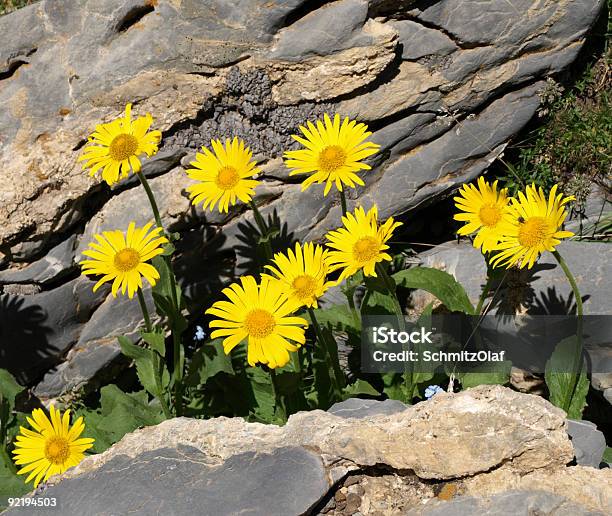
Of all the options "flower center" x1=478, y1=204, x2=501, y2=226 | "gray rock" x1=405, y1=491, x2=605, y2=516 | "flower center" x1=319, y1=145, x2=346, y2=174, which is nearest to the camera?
"gray rock" x1=405, y1=491, x2=605, y2=516

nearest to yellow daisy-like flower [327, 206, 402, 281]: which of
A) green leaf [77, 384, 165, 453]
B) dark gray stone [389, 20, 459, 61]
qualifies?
dark gray stone [389, 20, 459, 61]

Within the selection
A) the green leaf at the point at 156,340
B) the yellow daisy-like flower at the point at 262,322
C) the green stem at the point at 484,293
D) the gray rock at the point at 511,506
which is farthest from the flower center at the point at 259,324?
the green stem at the point at 484,293

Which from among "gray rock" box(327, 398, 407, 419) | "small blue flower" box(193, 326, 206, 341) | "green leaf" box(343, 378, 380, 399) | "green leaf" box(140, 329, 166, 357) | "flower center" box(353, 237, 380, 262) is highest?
"flower center" box(353, 237, 380, 262)

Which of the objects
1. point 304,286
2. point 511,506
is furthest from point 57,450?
point 511,506

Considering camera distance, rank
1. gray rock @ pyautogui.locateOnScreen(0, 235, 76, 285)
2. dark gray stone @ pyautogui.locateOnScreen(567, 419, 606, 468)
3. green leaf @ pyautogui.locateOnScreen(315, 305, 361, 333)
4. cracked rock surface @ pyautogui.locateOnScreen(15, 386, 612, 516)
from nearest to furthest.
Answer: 1. cracked rock surface @ pyautogui.locateOnScreen(15, 386, 612, 516)
2. dark gray stone @ pyautogui.locateOnScreen(567, 419, 606, 468)
3. green leaf @ pyautogui.locateOnScreen(315, 305, 361, 333)
4. gray rock @ pyautogui.locateOnScreen(0, 235, 76, 285)

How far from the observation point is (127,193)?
15.7 feet

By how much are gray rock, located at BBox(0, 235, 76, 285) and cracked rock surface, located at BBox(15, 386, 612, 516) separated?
5.78ft

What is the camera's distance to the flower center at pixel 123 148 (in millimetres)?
4102

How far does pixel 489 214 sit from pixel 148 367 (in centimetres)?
218

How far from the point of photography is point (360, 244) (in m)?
3.84

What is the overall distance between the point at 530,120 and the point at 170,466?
3.50m

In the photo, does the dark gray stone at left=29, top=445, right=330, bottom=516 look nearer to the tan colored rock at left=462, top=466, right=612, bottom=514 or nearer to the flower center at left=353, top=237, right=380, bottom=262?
the tan colored rock at left=462, top=466, right=612, bottom=514

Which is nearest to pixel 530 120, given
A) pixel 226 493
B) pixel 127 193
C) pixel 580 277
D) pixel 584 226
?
pixel 584 226

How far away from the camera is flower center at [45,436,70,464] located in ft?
13.6
